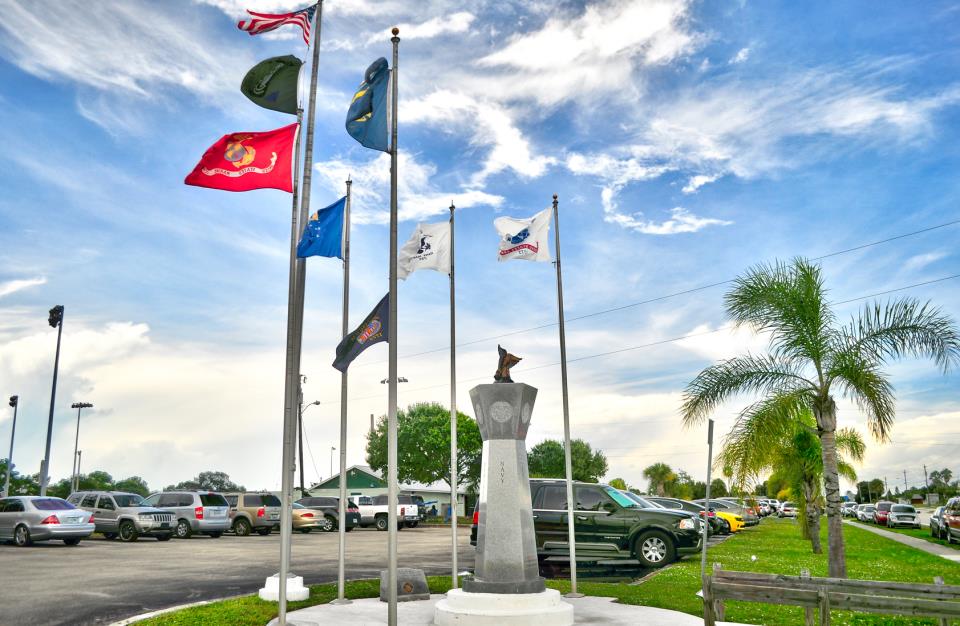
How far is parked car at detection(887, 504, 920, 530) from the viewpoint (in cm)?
4519

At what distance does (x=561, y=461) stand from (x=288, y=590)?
6330 centimetres

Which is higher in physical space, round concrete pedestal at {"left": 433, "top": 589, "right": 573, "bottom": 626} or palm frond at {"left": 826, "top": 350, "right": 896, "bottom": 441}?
palm frond at {"left": 826, "top": 350, "right": 896, "bottom": 441}

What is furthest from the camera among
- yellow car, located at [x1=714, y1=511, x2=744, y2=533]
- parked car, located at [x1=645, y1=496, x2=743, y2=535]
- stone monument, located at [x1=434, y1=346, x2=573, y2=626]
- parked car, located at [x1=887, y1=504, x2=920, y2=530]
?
parked car, located at [x1=887, y1=504, x2=920, y2=530]

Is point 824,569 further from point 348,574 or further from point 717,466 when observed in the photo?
point 348,574

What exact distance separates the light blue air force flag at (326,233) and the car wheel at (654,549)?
10240mm

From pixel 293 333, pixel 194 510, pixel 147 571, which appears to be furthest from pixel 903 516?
pixel 293 333

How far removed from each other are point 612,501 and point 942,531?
73.8 ft

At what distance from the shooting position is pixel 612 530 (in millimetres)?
17578

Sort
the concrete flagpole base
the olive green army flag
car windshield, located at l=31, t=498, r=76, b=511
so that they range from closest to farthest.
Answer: the olive green army flag < the concrete flagpole base < car windshield, located at l=31, t=498, r=76, b=511

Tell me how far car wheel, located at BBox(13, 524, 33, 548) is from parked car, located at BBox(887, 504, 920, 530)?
44506 mm

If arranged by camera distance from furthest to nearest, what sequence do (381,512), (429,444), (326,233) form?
(429,444)
(381,512)
(326,233)

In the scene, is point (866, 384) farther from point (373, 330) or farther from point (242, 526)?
point (242, 526)

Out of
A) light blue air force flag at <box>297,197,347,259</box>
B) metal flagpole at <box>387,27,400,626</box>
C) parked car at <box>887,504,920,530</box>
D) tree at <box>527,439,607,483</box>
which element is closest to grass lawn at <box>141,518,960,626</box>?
metal flagpole at <box>387,27,400,626</box>

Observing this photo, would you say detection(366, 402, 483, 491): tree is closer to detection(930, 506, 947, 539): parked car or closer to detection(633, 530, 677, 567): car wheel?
detection(930, 506, 947, 539): parked car
